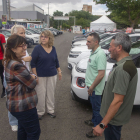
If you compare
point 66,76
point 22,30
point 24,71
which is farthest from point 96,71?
point 66,76

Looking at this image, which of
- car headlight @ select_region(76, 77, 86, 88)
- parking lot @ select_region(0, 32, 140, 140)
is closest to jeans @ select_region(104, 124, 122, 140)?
parking lot @ select_region(0, 32, 140, 140)

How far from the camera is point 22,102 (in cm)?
184

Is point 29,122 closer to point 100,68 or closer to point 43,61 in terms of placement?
point 100,68

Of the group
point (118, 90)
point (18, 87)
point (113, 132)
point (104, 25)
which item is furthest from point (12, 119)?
point (104, 25)

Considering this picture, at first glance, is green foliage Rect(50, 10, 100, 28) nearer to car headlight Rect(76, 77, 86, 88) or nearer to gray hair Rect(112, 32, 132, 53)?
car headlight Rect(76, 77, 86, 88)

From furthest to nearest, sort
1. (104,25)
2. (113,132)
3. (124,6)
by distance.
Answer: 1. (104,25)
2. (124,6)
3. (113,132)

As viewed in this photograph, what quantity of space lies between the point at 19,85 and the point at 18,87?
25mm

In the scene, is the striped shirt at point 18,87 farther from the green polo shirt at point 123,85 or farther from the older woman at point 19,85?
the green polo shirt at point 123,85

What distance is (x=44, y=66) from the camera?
3.17 meters

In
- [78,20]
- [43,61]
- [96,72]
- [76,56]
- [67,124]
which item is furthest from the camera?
[78,20]

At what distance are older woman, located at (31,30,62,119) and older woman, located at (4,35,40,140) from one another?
121 cm

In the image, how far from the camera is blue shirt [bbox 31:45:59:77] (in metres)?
3.09

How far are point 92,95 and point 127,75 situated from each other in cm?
129

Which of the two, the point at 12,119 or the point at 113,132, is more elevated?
the point at 113,132
